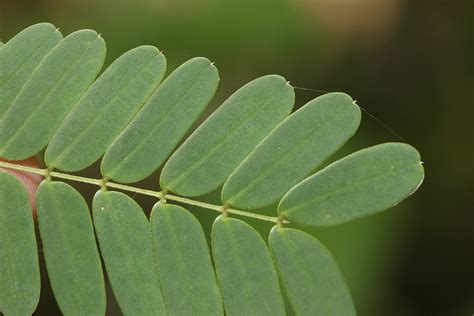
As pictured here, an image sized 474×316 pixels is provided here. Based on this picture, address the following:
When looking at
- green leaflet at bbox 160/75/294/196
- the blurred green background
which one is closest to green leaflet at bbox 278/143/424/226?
green leaflet at bbox 160/75/294/196

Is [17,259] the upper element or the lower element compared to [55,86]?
lower

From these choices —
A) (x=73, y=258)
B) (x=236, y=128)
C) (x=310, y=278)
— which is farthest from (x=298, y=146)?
(x=73, y=258)

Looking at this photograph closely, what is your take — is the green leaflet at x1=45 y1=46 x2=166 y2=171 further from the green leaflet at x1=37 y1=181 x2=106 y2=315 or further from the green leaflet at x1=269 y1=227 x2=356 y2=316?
the green leaflet at x1=269 y1=227 x2=356 y2=316

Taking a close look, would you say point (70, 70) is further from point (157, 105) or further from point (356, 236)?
point (356, 236)

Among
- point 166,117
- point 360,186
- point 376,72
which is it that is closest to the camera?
point 360,186

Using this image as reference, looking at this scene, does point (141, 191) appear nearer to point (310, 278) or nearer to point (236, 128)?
point (236, 128)

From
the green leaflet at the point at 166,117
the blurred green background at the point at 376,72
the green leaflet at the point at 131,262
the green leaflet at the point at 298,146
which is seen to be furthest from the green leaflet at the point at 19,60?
the blurred green background at the point at 376,72
